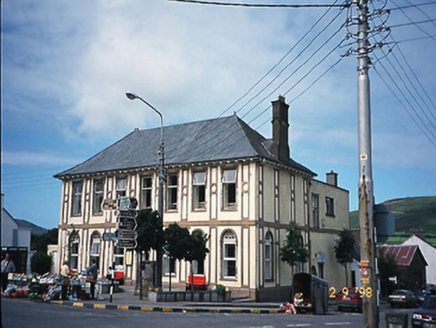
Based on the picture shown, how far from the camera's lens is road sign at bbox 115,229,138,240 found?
22219 millimetres

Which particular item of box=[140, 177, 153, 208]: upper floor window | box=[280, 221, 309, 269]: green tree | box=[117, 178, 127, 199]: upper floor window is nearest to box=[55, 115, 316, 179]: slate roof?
box=[117, 178, 127, 199]: upper floor window

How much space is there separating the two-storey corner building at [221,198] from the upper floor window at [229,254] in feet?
0.19

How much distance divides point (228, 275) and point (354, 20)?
20620mm

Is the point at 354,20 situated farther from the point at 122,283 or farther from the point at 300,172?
the point at 122,283

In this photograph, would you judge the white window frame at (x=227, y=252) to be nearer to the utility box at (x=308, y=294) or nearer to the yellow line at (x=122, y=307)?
the utility box at (x=308, y=294)

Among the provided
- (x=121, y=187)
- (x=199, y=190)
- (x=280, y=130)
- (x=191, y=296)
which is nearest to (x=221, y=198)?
(x=199, y=190)

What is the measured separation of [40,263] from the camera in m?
46.0

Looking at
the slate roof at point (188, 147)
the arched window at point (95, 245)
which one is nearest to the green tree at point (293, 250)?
the slate roof at point (188, 147)

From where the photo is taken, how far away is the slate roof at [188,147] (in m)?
31.4

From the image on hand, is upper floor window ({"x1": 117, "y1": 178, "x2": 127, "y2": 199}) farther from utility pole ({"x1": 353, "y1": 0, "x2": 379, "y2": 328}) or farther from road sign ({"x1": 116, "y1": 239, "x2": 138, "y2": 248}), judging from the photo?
utility pole ({"x1": 353, "y1": 0, "x2": 379, "y2": 328})

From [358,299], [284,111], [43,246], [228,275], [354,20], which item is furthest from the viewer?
[43,246]

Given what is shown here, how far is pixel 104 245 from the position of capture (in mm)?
35906

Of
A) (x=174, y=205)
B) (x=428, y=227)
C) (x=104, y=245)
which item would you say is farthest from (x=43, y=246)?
(x=428, y=227)

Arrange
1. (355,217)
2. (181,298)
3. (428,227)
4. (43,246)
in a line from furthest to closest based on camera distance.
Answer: (355,217)
(428,227)
(43,246)
(181,298)
